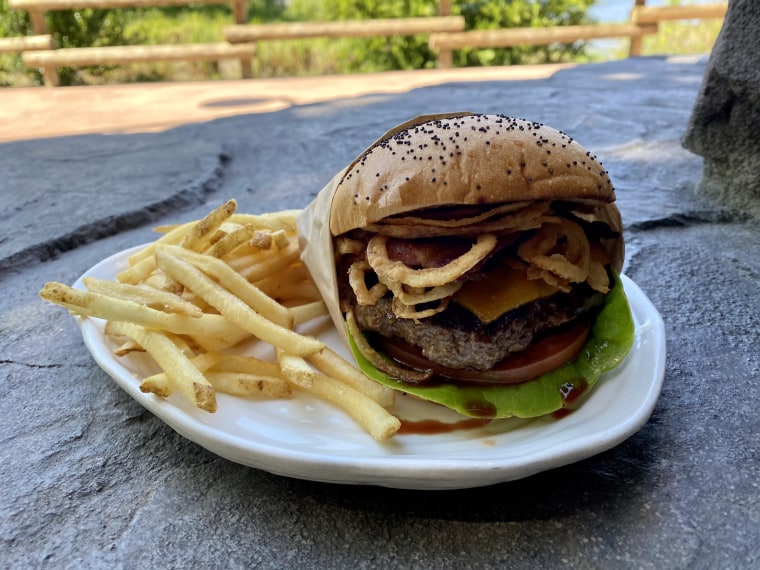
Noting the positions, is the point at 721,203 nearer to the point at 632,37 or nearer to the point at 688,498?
the point at 688,498

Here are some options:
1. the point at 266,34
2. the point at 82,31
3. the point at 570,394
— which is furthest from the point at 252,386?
the point at 82,31

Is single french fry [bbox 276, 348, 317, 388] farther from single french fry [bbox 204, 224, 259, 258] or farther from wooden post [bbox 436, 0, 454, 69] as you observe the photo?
wooden post [bbox 436, 0, 454, 69]

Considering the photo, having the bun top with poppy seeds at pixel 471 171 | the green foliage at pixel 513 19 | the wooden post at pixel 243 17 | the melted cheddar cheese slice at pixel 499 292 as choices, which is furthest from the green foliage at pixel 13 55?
the melted cheddar cheese slice at pixel 499 292

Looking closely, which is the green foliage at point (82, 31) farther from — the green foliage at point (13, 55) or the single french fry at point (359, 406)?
the single french fry at point (359, 406)

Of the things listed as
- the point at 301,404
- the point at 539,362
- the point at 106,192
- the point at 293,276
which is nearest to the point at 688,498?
the point at 539,362

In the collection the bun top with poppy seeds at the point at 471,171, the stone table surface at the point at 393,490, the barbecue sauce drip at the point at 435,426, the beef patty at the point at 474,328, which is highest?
the bun top with poppy seeds at the point at 471,171

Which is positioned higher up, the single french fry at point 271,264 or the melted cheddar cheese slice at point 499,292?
the melted cheddar cheese slice at point 499,292

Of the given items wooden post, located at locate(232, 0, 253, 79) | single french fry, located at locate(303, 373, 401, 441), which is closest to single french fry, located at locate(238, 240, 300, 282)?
single french fry, located at locate(303, 373, 401, 441)

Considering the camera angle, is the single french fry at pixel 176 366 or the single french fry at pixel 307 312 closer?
the single french fry at pixel 176 366

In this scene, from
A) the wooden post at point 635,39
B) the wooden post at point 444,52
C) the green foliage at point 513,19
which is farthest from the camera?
the green foliage at point 513,19
